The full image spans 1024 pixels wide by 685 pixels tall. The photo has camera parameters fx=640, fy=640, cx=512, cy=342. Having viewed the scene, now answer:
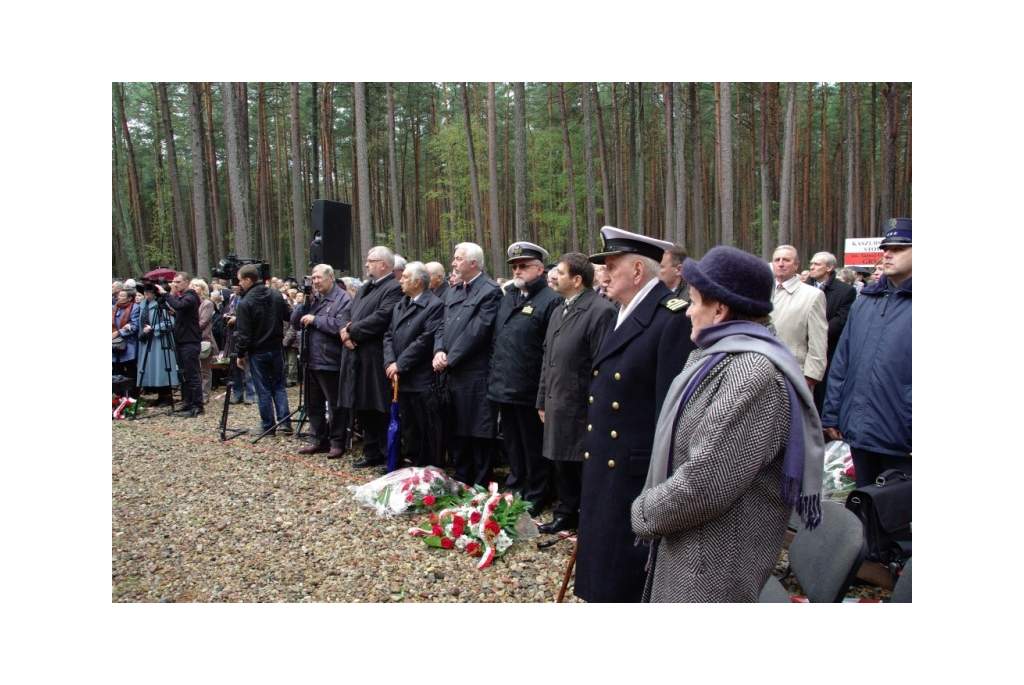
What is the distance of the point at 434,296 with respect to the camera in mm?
6395

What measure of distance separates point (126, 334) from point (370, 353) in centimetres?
573

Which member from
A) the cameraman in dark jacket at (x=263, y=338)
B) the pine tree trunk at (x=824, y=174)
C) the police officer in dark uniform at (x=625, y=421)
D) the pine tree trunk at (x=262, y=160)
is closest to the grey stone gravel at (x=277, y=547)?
the cameraman in dark jacket at (x=263, y=338)

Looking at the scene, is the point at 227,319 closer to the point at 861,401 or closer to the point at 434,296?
the point at 434,296

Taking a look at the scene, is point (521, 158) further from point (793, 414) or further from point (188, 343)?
point (793, 414)

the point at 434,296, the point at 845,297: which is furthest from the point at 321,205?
the point at 845,297

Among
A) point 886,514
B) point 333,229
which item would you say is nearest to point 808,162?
point 333,229

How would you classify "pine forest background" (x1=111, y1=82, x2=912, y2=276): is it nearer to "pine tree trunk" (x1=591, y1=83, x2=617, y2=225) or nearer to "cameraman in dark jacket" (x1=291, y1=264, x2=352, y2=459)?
"pine tree trunk" (x1=591, y1=83, x2=617, y2=225)

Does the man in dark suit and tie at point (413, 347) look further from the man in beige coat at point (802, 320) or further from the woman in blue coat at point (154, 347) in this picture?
the woman in blue coat at point (154, 347)

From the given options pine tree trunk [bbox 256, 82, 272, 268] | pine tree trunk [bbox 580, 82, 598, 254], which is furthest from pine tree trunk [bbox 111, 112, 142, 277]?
pine tree trunk [bbox 580, 82, 598, 254]

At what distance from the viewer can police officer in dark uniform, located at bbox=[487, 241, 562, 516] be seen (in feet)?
16.9

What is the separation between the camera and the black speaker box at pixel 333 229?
24.1ft

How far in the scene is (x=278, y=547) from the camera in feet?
15.2

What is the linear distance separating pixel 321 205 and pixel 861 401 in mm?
5857

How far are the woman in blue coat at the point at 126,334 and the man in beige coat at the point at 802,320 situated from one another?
9.41 meters
